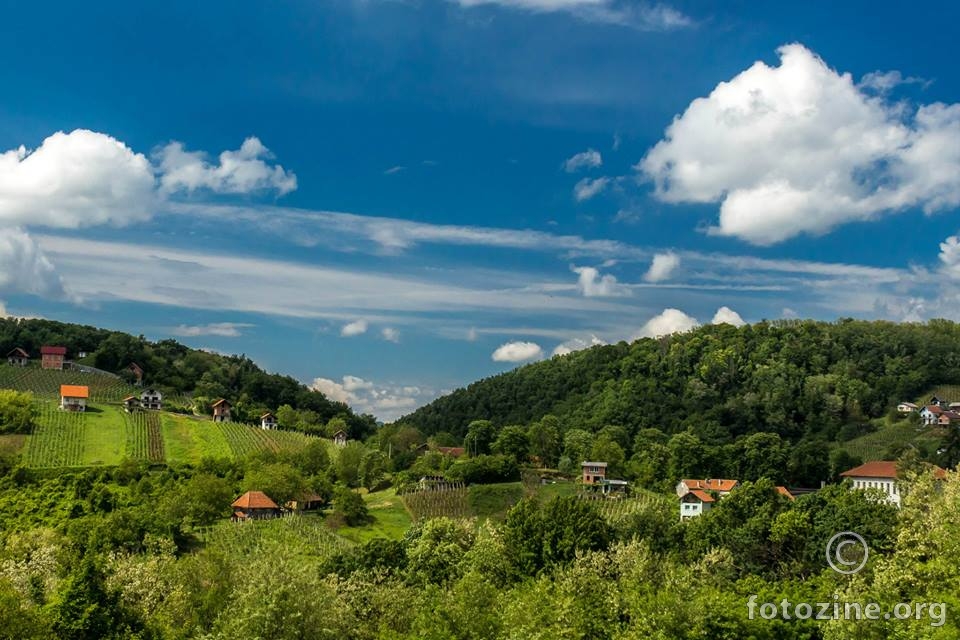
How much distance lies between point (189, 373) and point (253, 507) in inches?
3642

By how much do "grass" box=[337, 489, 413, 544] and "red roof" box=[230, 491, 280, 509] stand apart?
28.9 feet

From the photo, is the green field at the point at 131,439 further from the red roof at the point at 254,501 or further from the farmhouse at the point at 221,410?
the red roof at the point at 254,501

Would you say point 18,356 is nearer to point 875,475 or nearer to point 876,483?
point 875,475

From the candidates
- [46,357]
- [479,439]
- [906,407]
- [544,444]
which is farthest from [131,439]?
[906,407]

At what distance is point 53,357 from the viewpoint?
5960 inches

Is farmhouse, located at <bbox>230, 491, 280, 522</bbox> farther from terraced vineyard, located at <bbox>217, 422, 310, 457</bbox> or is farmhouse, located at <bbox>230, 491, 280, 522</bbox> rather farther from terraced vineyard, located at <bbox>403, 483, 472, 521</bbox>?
terraced vineyard, located at <bbox>217, 422, 310, 457</bbox>

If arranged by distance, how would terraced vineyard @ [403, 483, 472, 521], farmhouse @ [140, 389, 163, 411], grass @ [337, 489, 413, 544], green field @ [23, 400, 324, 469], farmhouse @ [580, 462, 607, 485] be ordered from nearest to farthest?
grass @ [337, 489, 413, 544] → terraced vineyard @ [403, 483, 472, 521] → green field @ [23, 400, 324, 469] → farmhouse @ [580, 462, 607, 485] → farmhouse @ [140, 389, 163, 411]

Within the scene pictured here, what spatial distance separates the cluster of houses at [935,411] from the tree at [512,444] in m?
71.9

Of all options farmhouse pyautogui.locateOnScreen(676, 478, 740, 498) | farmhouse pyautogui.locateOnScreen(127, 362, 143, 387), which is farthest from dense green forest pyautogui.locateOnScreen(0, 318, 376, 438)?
farmhouse pyautogui.locateOnScreen(676, 478, 740, 498)

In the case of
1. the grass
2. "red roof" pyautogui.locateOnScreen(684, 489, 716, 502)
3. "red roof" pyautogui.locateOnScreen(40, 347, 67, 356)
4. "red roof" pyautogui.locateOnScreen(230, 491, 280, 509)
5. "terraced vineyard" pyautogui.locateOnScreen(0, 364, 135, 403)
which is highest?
"red roof" pyautogui.locateOnScreen(40, 347, 67, 356)

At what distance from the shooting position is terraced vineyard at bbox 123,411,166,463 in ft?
334

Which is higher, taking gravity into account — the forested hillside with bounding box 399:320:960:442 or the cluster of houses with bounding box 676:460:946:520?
the forested hillside with bounding box 399:320:960:442

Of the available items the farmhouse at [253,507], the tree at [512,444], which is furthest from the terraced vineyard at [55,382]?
the tree at [512,444]

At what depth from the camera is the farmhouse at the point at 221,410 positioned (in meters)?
139
